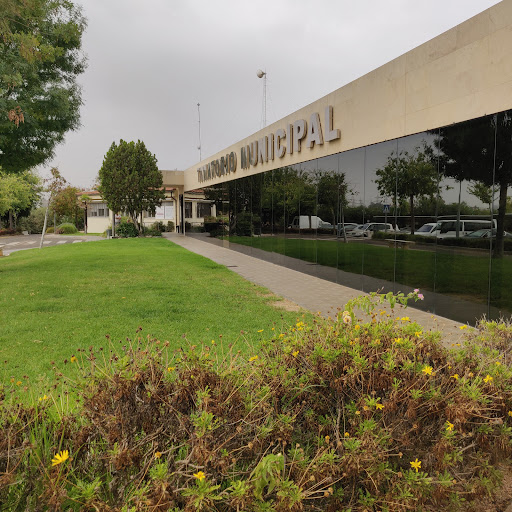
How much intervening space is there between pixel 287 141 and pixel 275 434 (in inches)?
478

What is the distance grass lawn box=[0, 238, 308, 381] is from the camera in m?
5.68

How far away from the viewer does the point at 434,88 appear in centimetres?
754

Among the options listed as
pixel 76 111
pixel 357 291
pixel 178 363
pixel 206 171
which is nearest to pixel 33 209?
pixel 206 171

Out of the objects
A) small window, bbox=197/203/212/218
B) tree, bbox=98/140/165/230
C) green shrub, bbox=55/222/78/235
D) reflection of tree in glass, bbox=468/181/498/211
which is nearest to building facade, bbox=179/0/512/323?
reflection of tree in glass, bbox=468/181/498/211

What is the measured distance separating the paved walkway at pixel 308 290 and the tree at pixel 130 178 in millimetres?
16403

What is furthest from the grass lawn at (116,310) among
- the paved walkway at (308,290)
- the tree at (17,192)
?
the tree at (17,192)

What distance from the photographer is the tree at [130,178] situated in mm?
30547

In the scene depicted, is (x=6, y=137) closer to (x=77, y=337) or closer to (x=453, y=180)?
(x=77, y=337)

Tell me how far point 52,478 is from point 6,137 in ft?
41.1

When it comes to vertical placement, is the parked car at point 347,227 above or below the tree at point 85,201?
below

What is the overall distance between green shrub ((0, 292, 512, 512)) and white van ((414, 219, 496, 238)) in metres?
4.80

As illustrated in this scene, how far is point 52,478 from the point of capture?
175 centimetres

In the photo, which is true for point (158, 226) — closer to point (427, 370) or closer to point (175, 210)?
point (175, 210)

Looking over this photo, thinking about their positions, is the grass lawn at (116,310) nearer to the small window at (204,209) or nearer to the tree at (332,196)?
the tree at (332,196)
